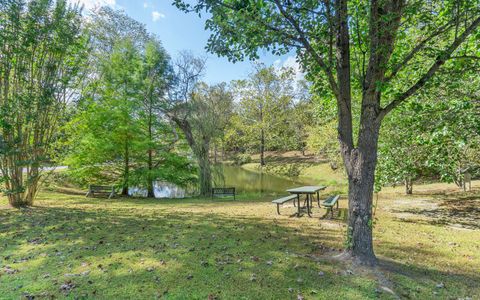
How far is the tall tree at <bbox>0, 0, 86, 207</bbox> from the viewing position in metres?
8.34

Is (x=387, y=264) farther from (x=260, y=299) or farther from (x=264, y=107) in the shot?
(x=264, y=107)

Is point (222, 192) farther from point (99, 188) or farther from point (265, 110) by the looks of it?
point (265, 110)

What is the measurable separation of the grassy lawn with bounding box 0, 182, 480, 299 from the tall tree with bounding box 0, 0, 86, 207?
2096mm

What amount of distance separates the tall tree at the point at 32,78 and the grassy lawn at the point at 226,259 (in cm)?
210

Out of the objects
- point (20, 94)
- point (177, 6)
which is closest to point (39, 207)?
point (20, 94)

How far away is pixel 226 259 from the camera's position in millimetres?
4523

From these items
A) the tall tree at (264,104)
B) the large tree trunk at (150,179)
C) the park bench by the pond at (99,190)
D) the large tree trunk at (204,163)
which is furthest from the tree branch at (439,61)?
the tall tree at (264,104)

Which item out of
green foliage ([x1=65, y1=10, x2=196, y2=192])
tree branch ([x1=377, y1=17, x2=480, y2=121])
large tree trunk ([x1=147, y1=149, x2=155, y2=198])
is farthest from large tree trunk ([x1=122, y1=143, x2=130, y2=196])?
tree branch ([x1=377, y1=17, x2=480, y2=121])

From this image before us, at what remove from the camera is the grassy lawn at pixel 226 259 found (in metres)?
3.52

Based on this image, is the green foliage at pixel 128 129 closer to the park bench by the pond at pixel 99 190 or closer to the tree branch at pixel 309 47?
the park bench by the pond at pixel 99 190

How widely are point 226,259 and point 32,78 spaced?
30.9 ft

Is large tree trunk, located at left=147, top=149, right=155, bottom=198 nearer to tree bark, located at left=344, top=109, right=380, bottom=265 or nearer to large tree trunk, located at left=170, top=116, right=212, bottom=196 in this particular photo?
large tree trunk, located at left=170, top=116, right=212, bottom=196

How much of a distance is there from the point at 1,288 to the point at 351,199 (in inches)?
199

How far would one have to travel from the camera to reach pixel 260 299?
131 inches
